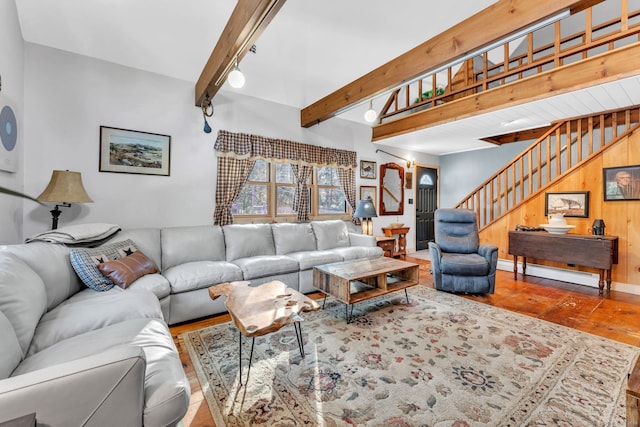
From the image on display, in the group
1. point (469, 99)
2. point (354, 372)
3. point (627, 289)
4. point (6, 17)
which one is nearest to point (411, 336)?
point (354, 372)

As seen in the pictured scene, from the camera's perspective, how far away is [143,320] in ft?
5.21

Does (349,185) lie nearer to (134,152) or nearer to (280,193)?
(280,193)

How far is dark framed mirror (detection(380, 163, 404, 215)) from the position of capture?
5422mm

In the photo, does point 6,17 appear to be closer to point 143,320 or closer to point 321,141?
point 143,320

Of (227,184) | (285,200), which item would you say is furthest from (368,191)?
(227,184)

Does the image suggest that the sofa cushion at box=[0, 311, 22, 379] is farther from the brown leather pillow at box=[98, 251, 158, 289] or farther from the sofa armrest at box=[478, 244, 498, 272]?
the sofa armrest at box=[478, 244, 498, 272]

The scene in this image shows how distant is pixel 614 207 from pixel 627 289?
41.1 inches

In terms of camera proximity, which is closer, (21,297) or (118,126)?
(21,297)

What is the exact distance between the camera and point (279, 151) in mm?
4055

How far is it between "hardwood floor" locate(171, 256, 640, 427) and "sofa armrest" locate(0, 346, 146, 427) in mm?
704

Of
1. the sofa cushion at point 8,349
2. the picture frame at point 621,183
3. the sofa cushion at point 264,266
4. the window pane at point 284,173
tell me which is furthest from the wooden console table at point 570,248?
the sofa cushion at point 8,349

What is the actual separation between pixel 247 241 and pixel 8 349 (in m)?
2.32

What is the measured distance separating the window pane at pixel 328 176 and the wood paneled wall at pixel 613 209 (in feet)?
10.3

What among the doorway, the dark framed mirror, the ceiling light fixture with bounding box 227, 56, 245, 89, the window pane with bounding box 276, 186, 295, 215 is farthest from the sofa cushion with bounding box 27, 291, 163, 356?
the doorway
